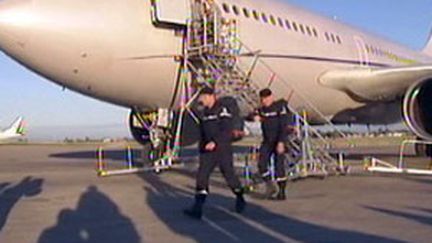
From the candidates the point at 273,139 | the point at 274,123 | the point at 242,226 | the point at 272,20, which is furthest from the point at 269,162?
the point at 272,20

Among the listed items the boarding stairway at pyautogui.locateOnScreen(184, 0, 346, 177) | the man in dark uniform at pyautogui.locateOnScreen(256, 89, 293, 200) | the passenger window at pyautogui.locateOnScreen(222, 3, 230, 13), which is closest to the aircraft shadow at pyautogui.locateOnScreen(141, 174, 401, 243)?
the man in dark uniform at pyautogui.locateOnScreen(256, 89, 293, 200)

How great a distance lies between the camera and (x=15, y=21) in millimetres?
10844

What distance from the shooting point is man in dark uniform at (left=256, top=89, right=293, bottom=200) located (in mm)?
9438

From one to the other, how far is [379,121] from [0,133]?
57021 mm

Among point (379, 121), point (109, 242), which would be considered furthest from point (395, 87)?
point (109, 242)

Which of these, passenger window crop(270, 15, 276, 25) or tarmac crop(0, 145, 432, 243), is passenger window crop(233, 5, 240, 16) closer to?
passenger window crop(270, 15, 276, 25)

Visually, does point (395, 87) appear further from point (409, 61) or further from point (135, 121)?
point (409, 61)

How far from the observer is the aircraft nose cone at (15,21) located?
10.8 meters

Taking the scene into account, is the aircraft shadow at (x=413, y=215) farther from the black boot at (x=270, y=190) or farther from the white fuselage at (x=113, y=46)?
the white fuselage at (x=113, y=46)

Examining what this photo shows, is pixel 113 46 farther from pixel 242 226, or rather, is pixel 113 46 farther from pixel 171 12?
pixel 242 226

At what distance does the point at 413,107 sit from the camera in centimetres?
1415

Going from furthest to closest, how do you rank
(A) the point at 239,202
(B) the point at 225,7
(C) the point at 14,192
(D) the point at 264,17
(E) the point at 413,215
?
(D) the point at 264,17
(B) the point at 225,7
(C) the point at 14,192
(A) the point at 239,202
(E) the point at 413,215

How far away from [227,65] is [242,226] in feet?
20.2

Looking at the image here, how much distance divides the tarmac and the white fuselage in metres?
1.93
